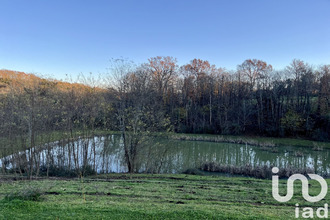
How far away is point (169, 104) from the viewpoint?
146 feet

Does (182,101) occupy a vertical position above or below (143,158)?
above

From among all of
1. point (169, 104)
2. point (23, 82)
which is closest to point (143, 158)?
point (23, 82)

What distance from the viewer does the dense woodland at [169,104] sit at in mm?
11672

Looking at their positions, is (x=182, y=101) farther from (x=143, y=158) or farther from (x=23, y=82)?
(x=23, y=82)

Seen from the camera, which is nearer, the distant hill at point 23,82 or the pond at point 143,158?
the distant hill at point 23,82

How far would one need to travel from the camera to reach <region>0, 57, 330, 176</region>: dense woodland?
11672 millimetres

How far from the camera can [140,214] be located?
4492 millimetres

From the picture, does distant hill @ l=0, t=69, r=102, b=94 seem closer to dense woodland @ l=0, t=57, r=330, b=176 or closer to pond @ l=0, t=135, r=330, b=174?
dense woodland @ l=0, t=57, r=330, b=176

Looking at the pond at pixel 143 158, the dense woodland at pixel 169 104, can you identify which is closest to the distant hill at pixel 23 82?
the dense woodland at pixel 169 104

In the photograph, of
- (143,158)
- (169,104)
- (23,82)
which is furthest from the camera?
(169,104)

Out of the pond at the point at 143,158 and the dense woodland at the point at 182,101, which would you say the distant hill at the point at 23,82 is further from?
the pond at the point at 143,158

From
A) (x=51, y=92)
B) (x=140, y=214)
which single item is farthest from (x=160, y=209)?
(x=51, y=92)

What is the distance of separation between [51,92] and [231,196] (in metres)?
12.0

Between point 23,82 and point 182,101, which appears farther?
point 182,101
